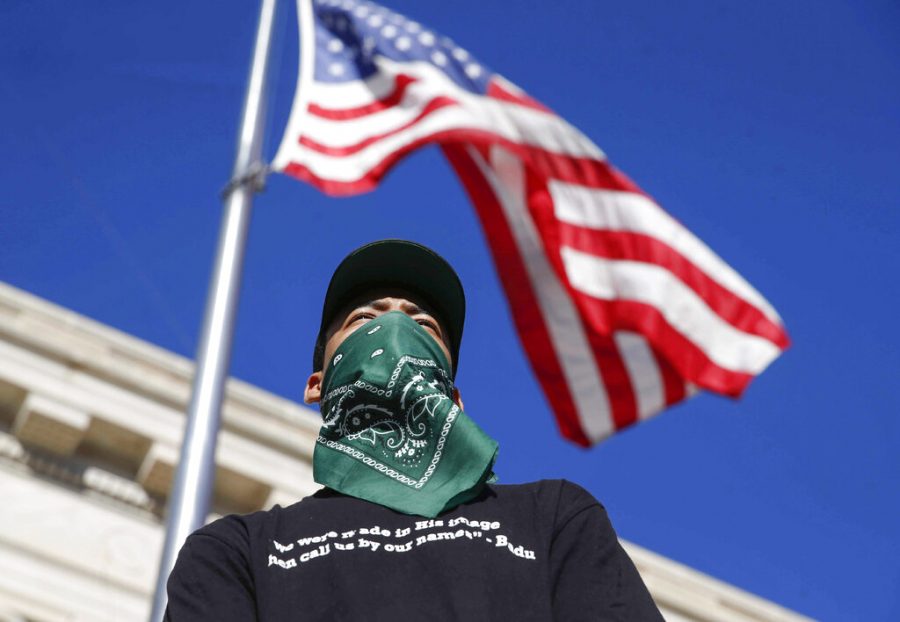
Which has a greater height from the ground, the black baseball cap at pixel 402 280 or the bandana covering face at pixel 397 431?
the black baseball cap at pixel 402 280

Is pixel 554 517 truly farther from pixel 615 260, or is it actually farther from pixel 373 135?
pixel 615 260

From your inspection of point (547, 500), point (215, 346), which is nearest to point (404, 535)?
point (547, 500)

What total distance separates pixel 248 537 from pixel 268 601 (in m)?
0.15

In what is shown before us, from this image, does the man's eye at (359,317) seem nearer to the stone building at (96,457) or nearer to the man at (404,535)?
the man at (404,535)

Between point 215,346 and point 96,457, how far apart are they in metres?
3.35

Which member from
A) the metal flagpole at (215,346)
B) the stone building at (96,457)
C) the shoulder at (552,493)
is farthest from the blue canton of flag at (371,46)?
the shoulder at (552,493)

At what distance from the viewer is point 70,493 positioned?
927 cm

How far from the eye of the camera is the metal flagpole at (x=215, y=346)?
17.0 ft

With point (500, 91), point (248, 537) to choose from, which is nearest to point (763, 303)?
point (500, 91)

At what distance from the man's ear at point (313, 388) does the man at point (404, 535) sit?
0.20m

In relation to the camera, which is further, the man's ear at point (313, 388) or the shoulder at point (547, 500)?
the man's ear at point (313, 388)

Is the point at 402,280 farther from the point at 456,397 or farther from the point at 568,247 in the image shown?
the point at 568,247

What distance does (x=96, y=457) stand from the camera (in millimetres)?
9586

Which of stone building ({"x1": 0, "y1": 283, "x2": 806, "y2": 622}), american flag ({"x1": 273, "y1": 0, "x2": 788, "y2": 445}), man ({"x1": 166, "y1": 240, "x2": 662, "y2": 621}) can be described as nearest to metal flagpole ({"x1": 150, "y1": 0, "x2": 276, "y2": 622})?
american flag ({"x1": 273, "y1": 0, "x2": 788, "y2": 445})
